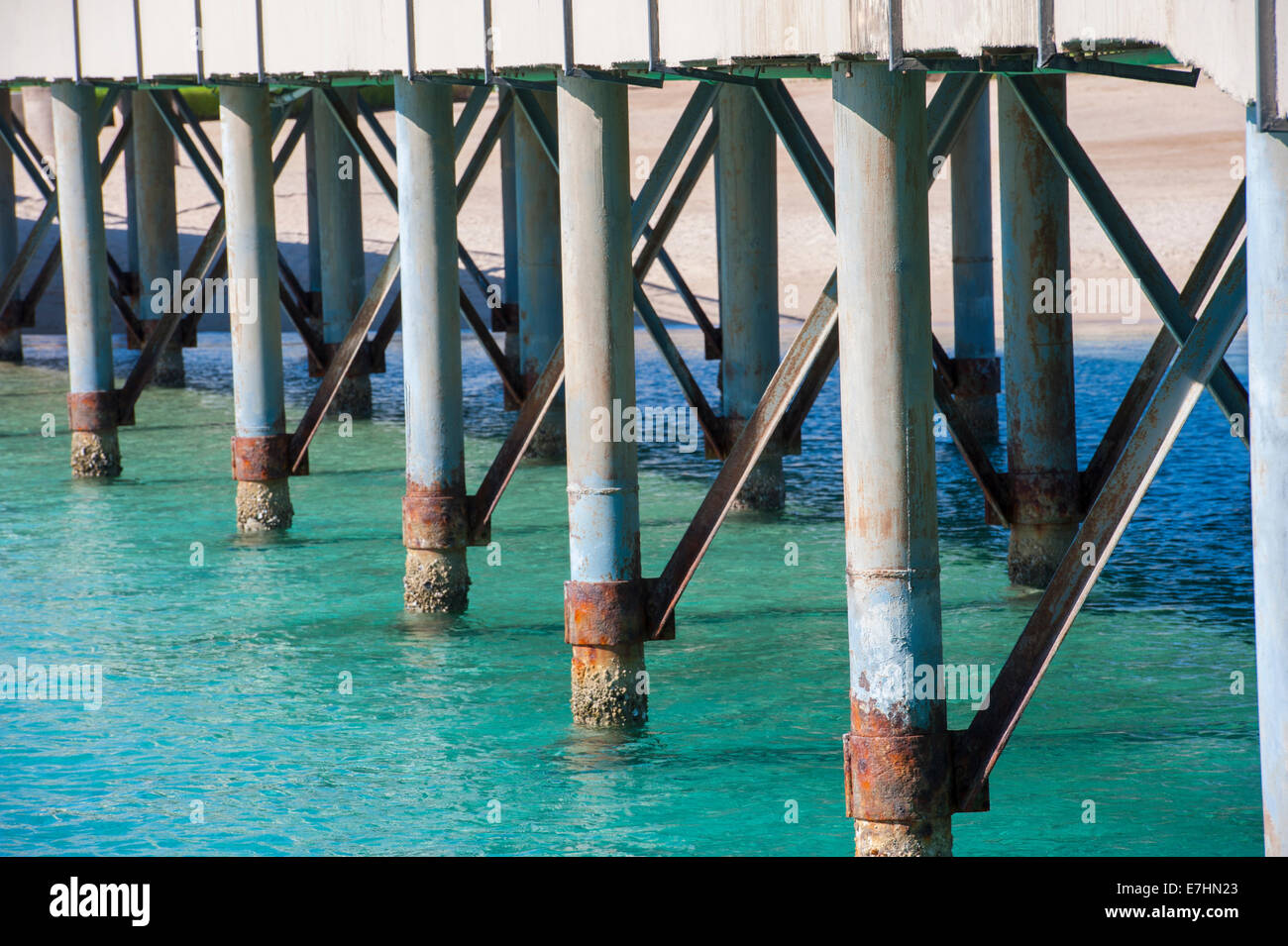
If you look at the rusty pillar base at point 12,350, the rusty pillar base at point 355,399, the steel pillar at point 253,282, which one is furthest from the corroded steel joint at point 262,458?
the rusty pillar base at point 12,350

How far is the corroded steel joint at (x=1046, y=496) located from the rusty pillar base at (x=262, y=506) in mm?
5309

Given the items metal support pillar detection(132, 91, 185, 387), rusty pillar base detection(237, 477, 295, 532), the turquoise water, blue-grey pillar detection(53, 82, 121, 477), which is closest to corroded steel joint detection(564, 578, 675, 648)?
the turquoise water

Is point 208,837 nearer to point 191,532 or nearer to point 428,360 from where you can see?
point 428,360

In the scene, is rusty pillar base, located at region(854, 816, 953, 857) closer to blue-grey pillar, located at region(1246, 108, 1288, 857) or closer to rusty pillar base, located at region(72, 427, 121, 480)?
blue-grey pillar, located at region(1246, 108, 1288, 857)

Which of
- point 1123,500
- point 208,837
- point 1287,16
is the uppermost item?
point 1287,16

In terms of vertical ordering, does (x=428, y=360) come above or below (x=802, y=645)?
above

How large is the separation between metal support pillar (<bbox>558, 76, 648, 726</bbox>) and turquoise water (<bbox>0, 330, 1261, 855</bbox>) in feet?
1.87

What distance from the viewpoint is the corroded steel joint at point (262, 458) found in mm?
13289

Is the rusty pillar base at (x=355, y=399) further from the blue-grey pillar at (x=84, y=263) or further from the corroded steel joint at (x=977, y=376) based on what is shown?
the corroded steel joint at (x=977, y=376)

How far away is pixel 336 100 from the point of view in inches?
566

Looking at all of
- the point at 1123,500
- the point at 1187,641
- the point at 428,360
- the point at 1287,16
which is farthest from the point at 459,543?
the point at 1287,16

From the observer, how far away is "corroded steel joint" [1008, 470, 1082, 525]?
37.1 ft

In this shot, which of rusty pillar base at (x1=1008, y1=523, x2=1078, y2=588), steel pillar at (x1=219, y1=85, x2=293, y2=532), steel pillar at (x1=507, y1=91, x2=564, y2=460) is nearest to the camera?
rusty pillar base at (x1=1008, y1=523, x2=1078, y2=588)
